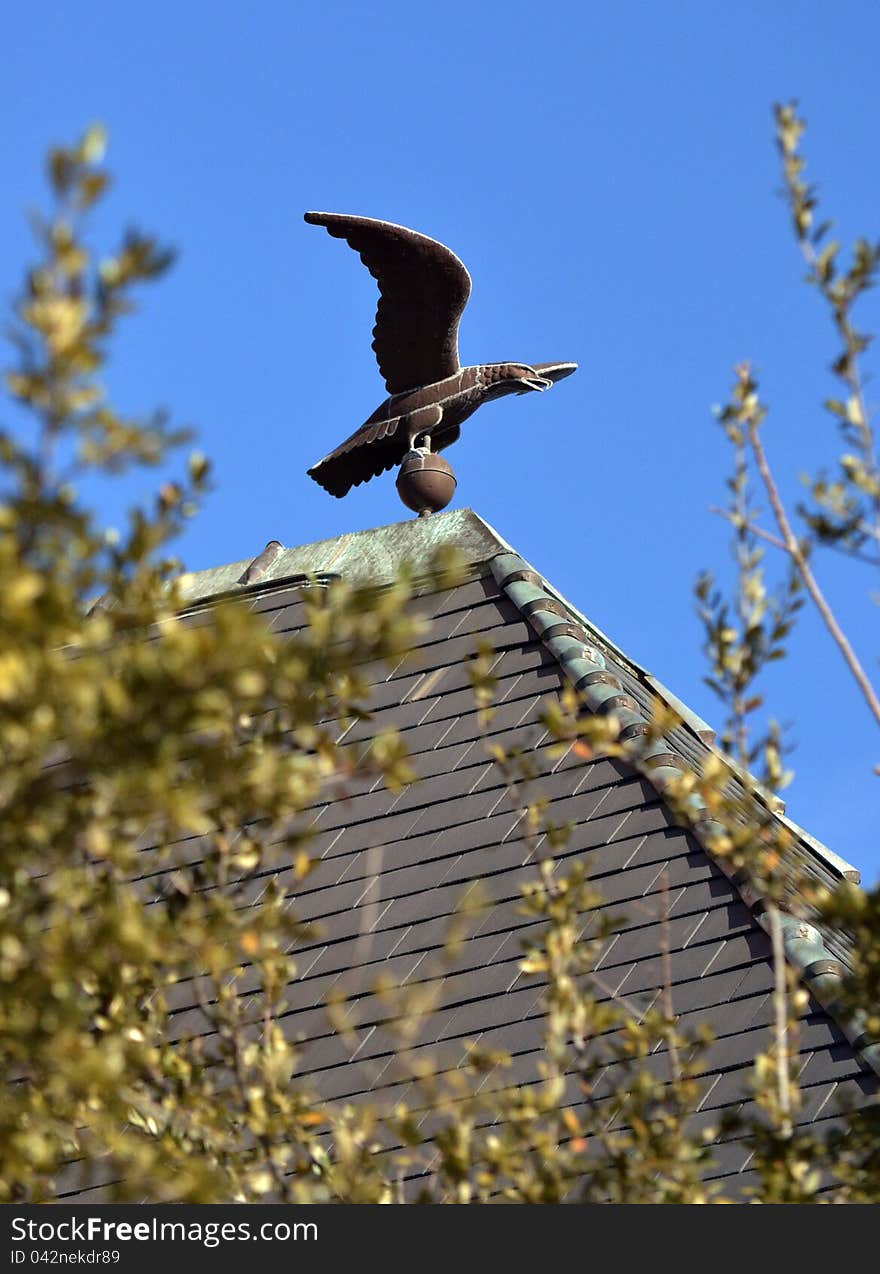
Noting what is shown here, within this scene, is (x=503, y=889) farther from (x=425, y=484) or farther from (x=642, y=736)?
(x=425, y=484)

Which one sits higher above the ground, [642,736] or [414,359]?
[414,359]

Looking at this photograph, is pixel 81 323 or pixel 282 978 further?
pixel 282 978

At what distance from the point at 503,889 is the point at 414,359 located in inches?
140

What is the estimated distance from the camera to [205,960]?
3.23m

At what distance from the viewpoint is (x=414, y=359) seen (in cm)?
938

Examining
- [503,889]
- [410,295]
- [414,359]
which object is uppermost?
[410,295]

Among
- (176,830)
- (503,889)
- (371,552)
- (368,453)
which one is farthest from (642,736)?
(176,830)

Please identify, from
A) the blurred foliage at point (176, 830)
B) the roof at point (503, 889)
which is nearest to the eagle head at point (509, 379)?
the roof at point (503, 889)

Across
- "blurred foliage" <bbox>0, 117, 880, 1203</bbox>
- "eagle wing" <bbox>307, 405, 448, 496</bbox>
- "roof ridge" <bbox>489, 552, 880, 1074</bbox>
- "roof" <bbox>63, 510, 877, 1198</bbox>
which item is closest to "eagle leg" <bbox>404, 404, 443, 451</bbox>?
"eagle wing" <bbox>307, 405, 448, 496</bbox>

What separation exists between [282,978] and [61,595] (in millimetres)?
1695

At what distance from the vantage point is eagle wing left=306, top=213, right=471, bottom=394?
30.2ft

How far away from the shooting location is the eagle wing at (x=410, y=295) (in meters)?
9.20
